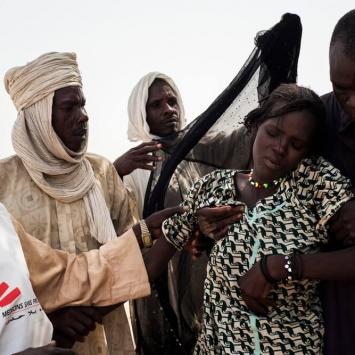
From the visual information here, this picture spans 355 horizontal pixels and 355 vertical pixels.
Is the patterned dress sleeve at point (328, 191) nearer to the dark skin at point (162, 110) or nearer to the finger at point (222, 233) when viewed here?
the finger at point (222, 233)

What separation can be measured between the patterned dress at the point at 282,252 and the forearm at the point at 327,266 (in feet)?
0.28

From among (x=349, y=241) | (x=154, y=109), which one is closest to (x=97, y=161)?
(x=154, y=109)

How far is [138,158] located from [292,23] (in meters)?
1.44

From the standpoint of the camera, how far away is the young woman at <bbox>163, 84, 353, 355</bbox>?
2803 mm

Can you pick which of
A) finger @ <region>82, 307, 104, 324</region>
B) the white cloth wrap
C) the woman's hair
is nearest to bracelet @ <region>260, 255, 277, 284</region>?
the woman's hair

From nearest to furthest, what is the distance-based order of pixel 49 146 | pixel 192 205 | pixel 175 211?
1. pixel 192 205
2. pixel 175 211
3. pixel 49 146

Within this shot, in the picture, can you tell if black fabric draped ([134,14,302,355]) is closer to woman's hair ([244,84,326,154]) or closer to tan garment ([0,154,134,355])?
tan garment ([0,154,134,355])

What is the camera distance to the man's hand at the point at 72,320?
11.3 ft

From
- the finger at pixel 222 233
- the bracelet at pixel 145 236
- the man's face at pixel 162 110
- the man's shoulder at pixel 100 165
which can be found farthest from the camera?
the man's face at pixel 162 110

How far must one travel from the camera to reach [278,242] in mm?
2855

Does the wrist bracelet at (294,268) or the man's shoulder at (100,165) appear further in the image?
the man's shoulder at (100,165)

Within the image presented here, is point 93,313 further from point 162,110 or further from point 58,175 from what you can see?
point 162,110

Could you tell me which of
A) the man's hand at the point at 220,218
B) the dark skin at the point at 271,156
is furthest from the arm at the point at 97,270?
the dark skin at the point at 271,156

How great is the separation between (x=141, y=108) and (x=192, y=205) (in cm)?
261
